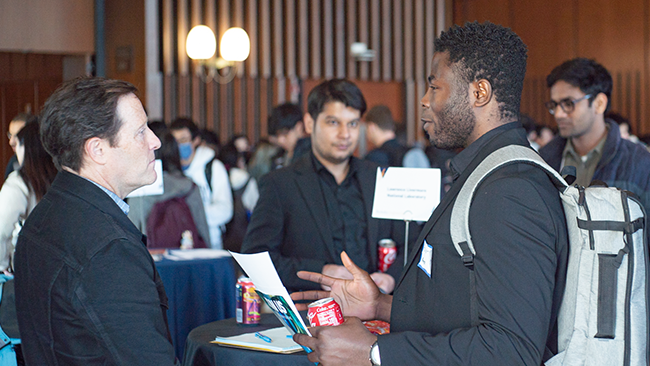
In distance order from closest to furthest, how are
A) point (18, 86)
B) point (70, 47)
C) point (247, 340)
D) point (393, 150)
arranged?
point (247, 340)
point (393, 150)
point (18, 86)
point (70, 47)

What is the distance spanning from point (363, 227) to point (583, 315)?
1.53m

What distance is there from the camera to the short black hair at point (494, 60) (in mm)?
1441

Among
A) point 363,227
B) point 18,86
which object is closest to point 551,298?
point 363,227

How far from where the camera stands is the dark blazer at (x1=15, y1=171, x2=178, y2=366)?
1.35m

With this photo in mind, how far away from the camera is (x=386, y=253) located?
2688 millimetres

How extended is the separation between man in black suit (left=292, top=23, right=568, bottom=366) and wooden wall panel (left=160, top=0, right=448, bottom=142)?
22.3 feet

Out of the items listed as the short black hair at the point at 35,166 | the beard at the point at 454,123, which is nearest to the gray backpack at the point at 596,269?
the beard at the point at 454,123

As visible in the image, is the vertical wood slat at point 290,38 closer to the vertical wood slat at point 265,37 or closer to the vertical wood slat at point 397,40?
the vertical wood slat at point 265,37

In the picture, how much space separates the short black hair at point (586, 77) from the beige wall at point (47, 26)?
18.2 ft

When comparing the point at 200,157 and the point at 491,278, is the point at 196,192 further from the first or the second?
the point at 491,278

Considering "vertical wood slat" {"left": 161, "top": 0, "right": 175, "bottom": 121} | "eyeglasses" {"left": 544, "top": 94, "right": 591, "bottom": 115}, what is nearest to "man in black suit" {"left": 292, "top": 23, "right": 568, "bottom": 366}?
"eyeglasses" {"left": 544, "top": 94, "right": 591, "bottom": 115}

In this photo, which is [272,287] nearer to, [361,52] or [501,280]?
[501,280]

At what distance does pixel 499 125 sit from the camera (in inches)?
57.8

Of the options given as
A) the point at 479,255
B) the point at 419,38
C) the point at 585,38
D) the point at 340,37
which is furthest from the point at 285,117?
the point at 585,38
